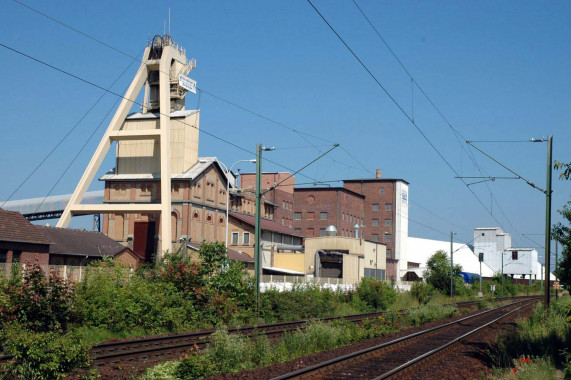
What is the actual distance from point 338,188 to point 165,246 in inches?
2056

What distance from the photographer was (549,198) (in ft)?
97.4

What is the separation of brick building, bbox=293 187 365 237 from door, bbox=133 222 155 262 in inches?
1637

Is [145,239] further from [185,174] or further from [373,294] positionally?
[373,294]

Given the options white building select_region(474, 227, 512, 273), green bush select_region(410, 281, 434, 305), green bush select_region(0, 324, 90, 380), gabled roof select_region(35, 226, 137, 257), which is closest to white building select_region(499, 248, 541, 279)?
white building select_region(474, 227, 512, 273)

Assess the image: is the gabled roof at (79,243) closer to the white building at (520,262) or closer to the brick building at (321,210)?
the brick building at (321,210)

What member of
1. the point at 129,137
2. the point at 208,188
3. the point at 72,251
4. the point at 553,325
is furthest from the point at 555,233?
the point at 208,188

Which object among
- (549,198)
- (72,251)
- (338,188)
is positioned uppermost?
(338,188)

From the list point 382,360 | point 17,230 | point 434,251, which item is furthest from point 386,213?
point 382,360

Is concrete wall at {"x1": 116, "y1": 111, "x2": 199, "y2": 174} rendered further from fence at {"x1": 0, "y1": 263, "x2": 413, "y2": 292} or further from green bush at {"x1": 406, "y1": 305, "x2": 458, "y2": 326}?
green bush at {"x1": 406, "y1": 305, "x2": 458, "y2": 326}

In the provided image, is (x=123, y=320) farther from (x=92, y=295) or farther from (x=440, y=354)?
(x=440, y=354)

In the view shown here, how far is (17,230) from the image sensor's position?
113 ft

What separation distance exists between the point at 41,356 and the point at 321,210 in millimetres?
88220

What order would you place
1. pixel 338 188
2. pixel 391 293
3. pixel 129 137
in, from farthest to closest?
pixel 338 188, pixel 129 137, pixel 391 293

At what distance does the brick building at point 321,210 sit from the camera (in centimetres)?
10025
